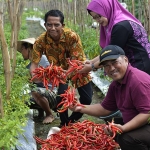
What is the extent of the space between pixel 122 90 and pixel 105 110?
1.39 feet

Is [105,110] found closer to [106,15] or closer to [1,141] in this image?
[106,15]

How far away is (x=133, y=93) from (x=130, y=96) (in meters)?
0.06

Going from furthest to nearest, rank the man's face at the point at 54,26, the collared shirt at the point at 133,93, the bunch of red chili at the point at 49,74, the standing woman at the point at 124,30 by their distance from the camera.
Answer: the man's face at the point at 54,26 < the bunch of red chili at the point at 49,74 < the standing woman at the point at 124,30 < the collared shirt at the point at 133,93

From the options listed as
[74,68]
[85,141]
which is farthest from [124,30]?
[85,141]

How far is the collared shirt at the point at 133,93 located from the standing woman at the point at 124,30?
15.6 inches

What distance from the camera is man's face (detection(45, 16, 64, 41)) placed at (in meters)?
3.85

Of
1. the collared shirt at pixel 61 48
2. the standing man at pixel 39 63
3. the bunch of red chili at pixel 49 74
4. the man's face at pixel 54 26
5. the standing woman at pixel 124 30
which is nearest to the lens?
the standing woman at pixel 124 30

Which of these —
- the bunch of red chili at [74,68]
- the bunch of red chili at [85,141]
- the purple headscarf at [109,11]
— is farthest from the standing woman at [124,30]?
the bunch of red chili at [85,141]

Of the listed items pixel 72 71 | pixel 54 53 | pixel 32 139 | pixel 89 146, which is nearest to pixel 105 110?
pixel 89 146

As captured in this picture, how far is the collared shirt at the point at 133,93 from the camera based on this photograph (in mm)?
2811

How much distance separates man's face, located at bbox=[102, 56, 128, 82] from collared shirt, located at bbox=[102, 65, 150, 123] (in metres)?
0.05

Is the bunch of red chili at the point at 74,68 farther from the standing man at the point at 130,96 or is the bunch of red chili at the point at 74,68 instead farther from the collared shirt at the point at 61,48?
the standing man at the point at 130,96

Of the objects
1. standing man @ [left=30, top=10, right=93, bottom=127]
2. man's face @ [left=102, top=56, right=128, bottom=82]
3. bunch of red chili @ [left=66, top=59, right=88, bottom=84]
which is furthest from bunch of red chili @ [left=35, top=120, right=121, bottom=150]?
standing man @ [left=30, top=10, right=93, bottom=127]

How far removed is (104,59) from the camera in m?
2.86
